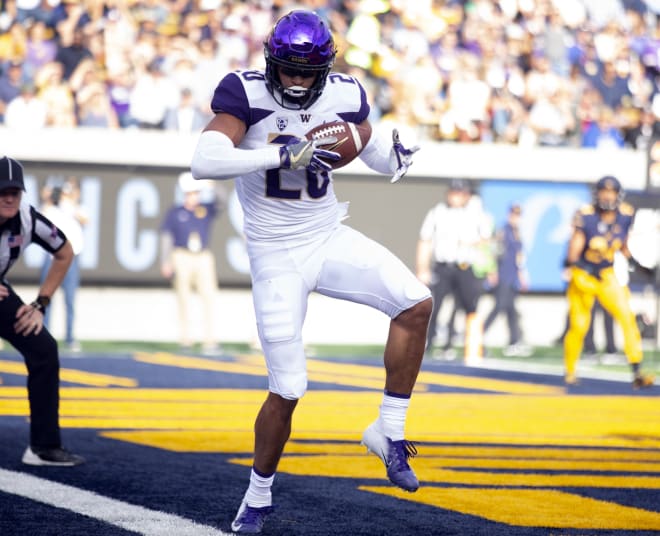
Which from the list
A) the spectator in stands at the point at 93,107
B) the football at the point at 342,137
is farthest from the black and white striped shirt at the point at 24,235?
the spectator in stands at the point at 93,107

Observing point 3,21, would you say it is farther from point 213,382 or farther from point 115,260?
point 213,382

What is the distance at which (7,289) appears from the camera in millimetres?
7219

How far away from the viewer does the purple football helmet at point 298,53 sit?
17.6 ft

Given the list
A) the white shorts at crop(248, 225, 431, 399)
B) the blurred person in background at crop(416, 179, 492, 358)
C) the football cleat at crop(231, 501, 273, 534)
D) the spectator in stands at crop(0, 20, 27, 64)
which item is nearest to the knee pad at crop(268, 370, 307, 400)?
the white shorts at crop(248, 225, 431, 399)

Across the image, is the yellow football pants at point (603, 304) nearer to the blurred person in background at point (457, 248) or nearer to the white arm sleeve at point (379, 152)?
the blurred person in background at point (457, 248)

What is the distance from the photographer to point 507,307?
1750cm

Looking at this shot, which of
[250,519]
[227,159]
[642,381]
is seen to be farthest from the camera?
[642,381]

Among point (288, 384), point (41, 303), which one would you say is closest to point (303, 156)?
point (288, 384)

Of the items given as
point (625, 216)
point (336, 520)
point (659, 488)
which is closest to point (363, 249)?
point (336, 520)

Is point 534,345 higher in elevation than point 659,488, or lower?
lower

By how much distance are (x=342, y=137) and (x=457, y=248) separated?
9738 mm

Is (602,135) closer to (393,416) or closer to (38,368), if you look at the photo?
(38,368)

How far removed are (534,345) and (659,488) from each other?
1209 cm

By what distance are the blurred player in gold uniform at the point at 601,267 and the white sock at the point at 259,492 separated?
772 centimetres
